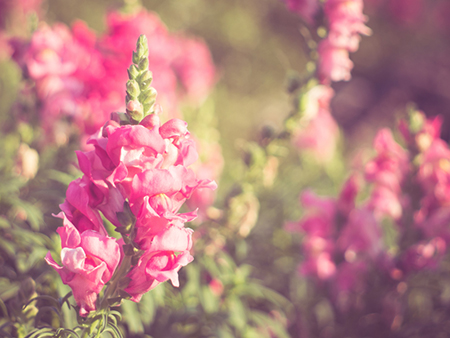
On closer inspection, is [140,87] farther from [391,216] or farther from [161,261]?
[391,216]

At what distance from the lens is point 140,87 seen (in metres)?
0.80

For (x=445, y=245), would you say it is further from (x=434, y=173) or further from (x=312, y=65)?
(x=312, y=65)

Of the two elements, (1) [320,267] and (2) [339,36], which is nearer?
(2) [339,36]

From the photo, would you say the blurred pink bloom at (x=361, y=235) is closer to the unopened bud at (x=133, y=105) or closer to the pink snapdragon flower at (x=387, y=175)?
the pink snapdragon flower at (x=387, y=175)

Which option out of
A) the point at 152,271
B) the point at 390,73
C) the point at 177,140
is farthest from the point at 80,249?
Result: the point at 390,73

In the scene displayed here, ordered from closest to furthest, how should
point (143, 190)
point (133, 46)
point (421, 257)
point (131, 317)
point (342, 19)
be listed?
1. point (143, 190)
2. point (131, 317)
3. point (342, 19)
4. point (421, 257)
5. point (133, 46)

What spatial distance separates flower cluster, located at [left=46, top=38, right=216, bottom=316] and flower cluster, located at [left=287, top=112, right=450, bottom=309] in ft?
3.47

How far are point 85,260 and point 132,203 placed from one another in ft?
0.49

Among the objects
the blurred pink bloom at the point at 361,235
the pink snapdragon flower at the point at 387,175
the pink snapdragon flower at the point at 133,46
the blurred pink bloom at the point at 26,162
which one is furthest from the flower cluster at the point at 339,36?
the blurred pink bloom at the point at 26,162

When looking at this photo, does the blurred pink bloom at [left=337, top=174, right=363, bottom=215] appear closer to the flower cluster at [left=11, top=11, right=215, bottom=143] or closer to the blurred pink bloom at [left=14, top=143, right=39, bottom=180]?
the flower cluster at [left=11, top=11, right=215, bottom=143]

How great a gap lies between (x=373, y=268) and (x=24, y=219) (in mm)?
1545

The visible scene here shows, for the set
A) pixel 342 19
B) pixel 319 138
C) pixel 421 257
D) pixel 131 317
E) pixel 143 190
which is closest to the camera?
pixel 143 190

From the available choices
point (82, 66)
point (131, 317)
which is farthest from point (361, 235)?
point (82, 66)

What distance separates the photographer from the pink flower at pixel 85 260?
0.71 meters
